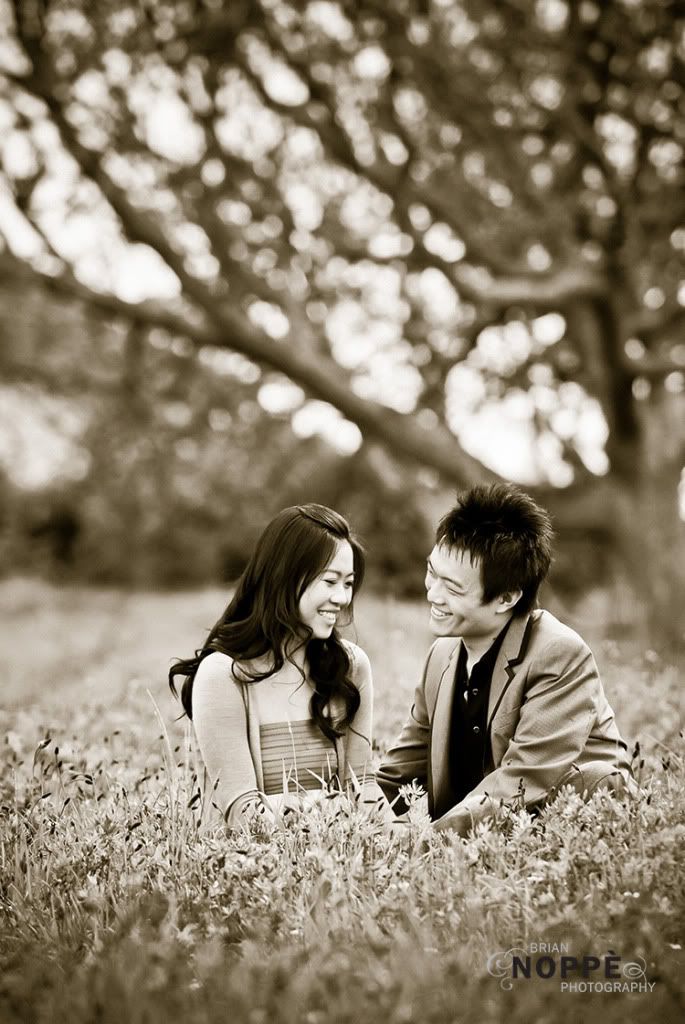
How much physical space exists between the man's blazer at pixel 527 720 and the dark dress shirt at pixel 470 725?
51mm

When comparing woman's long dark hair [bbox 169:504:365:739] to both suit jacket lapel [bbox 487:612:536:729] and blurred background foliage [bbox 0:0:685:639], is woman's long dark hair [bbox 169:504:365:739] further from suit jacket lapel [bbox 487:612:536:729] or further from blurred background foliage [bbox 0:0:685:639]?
blurred background foliage [bbox 0:0:685:639]

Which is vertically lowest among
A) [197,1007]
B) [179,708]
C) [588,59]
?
[197,1007]

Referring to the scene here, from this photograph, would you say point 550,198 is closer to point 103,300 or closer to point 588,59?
point 588,59

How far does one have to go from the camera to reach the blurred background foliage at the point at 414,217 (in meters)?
9.64

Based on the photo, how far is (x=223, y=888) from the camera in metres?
3.29

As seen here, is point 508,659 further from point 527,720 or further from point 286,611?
point 286,611

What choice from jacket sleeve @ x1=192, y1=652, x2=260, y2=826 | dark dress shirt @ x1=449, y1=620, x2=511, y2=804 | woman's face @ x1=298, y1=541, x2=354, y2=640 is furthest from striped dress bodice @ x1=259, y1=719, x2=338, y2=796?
dark dress shirt @ x1=449, y1=620, x2=511, y2=804

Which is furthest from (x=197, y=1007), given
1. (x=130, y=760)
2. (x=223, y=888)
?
(x=130, y=760)

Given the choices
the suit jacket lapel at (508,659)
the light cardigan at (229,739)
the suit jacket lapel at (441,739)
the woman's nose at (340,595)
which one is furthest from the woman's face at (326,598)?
the suit jacket lapel at (508,659)

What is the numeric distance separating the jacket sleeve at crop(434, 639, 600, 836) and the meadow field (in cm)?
19

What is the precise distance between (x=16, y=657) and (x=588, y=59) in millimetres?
8574

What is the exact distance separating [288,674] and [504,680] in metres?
0.89

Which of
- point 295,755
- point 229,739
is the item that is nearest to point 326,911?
point 229,739

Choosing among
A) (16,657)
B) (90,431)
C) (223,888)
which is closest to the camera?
(223,888)
